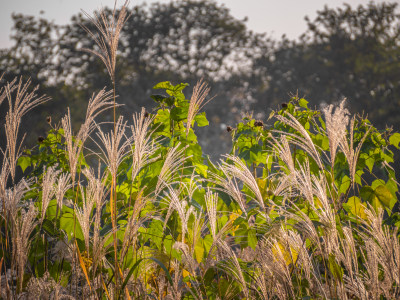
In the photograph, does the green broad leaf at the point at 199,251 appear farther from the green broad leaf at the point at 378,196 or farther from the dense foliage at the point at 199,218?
the green broad leaf at the point at 378,196

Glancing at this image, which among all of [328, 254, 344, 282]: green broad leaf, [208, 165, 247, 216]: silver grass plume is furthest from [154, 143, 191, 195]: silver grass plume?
[328, 254, 344, 282]: green broad leaf

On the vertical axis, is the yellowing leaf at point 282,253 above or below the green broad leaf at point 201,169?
below

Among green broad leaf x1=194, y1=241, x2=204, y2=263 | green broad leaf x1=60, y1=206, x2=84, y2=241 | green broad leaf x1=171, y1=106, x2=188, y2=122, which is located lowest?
green broad leaf x1=194, y1=241, x2=204, y2=263

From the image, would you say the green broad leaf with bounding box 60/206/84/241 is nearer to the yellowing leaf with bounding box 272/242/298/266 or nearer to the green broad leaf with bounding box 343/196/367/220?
the yellowing leaf with bounding box 272/242/298/266

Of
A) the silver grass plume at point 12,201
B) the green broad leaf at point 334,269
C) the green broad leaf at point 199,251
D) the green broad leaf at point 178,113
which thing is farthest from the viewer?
the green broad leaf at point 178,113

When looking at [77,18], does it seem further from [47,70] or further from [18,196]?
[18,196]

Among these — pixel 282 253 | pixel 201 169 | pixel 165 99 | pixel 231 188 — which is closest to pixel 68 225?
pixel 201 169

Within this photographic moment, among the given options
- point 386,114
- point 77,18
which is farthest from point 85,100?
point 386,114

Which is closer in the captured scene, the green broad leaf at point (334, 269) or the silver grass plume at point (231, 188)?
the green broad leaf at point (334, 269)

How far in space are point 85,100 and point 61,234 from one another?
11015 millimetres

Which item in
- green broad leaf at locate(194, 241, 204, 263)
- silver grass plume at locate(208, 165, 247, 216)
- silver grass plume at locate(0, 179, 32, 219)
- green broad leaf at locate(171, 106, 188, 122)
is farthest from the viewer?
green broad leaf at locate(171, 106, 188, 122)

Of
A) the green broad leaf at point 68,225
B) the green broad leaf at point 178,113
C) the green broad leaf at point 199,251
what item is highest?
the green broad leaf at point 178,113

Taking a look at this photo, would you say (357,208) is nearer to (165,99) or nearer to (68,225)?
(165,99)

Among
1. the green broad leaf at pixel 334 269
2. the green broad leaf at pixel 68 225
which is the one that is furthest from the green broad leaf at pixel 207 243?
the green broad leaf at pixel 334 269
